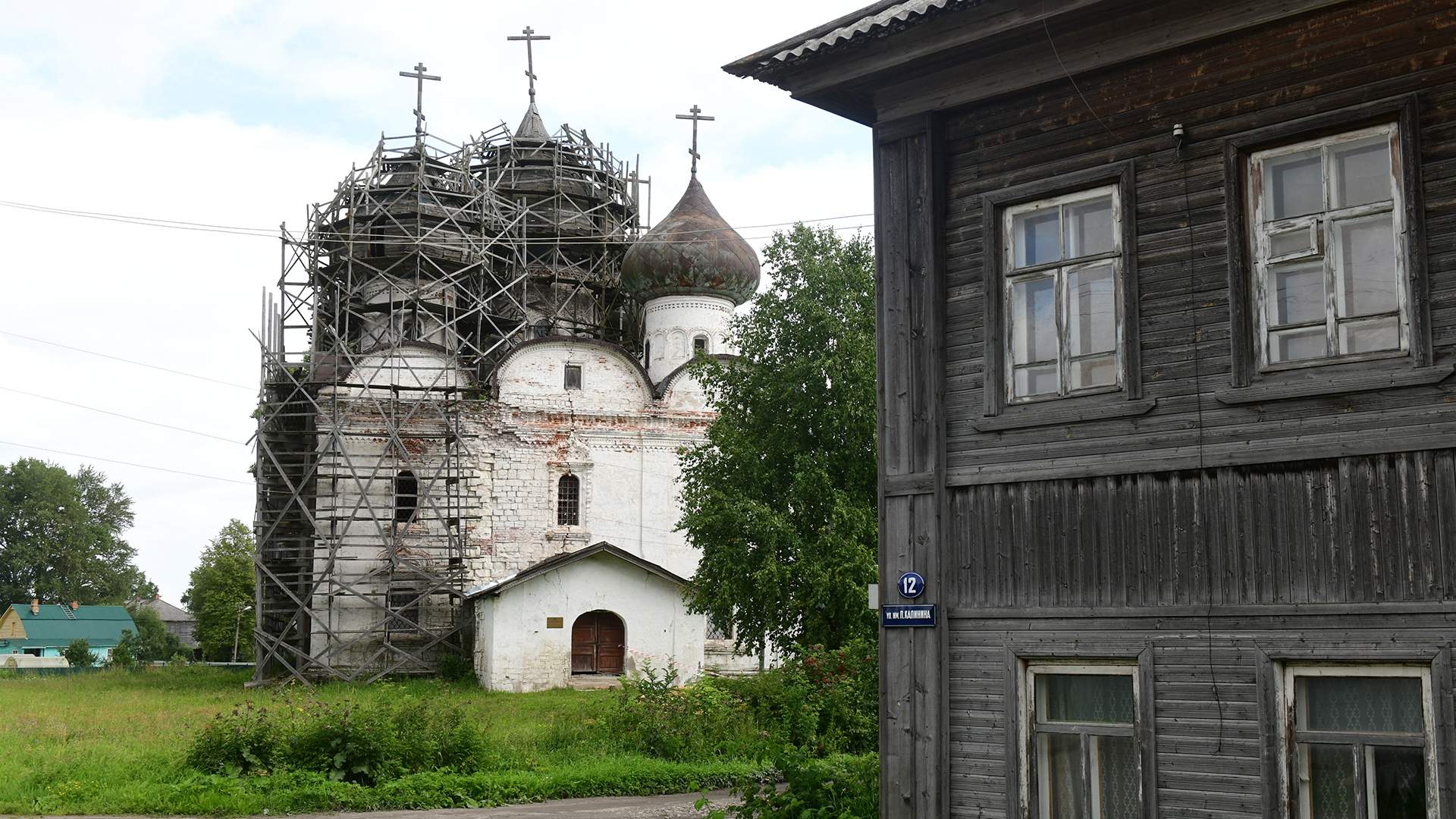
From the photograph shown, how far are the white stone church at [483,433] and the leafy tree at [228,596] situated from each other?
22748mm

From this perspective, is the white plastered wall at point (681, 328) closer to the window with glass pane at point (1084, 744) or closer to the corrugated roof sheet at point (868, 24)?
the corrugated roof sheet at point (868, 24)

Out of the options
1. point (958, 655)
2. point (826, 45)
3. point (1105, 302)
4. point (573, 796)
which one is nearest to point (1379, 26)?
point (1105, 302)

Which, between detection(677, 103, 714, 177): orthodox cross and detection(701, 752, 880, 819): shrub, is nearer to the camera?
detection(701, 752, 880, 819): shrub

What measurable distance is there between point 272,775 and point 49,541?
68148 mm

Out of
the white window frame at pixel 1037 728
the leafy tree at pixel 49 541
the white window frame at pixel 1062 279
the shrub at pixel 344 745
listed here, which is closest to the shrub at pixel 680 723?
the shrub at pixel 344 745

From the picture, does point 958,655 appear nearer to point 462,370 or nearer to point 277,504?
point 462,370

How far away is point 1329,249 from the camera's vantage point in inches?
284

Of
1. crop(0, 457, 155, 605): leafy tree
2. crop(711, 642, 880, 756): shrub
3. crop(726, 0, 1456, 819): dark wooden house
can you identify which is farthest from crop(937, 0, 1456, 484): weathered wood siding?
crop(0, 457, 155, 605): leafy tree

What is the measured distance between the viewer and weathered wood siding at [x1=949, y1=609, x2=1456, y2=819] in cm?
679

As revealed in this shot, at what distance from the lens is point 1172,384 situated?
7652 millimetres

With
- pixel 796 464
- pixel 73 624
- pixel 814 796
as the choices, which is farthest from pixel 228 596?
pixel 814 796

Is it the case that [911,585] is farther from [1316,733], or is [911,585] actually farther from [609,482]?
[609,482]

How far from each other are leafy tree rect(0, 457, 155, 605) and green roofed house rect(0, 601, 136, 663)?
1226 millimetres

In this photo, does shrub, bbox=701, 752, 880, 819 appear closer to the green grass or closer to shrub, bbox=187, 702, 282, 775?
the green grass
